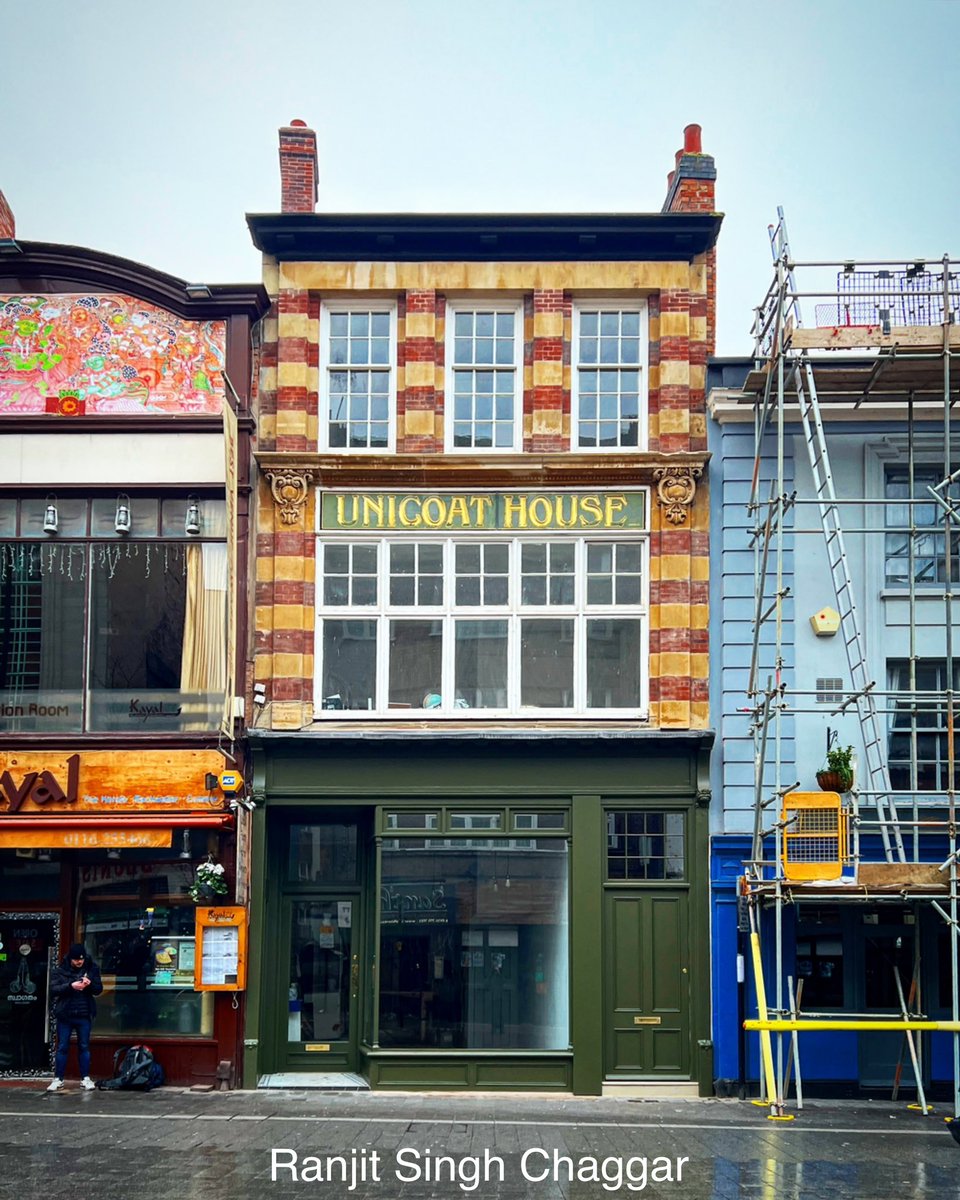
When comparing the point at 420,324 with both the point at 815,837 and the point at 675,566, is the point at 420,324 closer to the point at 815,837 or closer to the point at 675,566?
the point at 675,566

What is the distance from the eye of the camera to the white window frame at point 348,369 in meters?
19.2

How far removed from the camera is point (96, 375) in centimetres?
1905

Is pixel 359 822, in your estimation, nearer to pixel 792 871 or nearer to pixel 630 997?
pixel 630 997

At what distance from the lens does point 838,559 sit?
712 inches

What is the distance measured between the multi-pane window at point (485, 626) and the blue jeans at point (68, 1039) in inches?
182

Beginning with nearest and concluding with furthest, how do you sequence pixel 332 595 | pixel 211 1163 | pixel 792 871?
1. pixel 211 1163
2. pixel 792 871
3. pixel 332 595

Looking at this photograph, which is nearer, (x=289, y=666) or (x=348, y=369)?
(x=289, y=666)

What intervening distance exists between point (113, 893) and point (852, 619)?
944 cm

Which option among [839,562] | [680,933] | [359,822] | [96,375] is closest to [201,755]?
[359,822]

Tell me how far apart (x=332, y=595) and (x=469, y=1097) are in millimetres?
6219

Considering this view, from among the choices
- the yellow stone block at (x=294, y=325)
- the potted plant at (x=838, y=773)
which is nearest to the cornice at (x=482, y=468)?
the yellow stone block at (x=294, y=325)

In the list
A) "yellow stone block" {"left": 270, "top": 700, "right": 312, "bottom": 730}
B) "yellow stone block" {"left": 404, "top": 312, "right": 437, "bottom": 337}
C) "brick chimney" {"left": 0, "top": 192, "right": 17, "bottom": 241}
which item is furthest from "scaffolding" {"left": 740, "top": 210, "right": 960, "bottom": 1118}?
"brick chimney" {"left": 0, "top": 192, "right": 17, "bottom": 241}

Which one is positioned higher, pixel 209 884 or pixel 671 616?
pixel 671 616

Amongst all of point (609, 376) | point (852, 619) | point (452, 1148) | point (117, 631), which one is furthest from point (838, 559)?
point (117, 631)
